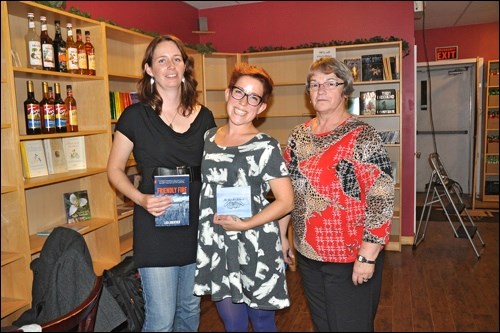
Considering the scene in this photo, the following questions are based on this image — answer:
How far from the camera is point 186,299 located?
174 centimetres

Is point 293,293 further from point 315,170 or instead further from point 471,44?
point 471,44

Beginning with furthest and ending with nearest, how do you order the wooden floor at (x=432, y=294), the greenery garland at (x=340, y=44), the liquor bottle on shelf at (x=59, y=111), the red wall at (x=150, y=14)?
the greenery garland at (x=340, y=44) < the red wall at (x=150, y=14) < the wooden floor at (x=432, y=294) < the liquor bottle on shelf at (x=59, y=111)

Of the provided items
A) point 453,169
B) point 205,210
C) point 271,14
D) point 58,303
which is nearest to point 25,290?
point 58,303

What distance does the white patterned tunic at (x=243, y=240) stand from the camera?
1.48 m

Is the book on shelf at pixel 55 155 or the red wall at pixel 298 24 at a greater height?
the red wall at pixel 298 24

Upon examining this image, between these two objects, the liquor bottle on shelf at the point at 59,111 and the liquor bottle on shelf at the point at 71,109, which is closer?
the liquor bottle on shelf at the point at 59,111

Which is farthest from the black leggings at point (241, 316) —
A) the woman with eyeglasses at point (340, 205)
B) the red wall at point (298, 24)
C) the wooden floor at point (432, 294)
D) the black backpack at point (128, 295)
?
the red wall at point (298, 24)

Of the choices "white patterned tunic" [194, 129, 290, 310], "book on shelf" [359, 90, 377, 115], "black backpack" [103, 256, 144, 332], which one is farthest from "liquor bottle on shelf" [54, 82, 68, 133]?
"book on shelf" [359, 90, 377, 115]

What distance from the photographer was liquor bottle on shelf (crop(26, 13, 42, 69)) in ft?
8.49

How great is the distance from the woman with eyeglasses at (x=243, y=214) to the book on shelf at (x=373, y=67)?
3.24m

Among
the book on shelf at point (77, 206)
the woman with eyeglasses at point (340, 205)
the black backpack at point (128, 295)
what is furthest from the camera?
the book on shelf at point (77, 206)

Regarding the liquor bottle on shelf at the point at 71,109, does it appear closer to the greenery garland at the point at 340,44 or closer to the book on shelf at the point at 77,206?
the book on shelf at the point at 77,206

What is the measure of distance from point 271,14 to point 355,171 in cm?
401

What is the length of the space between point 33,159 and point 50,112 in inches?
12.8
